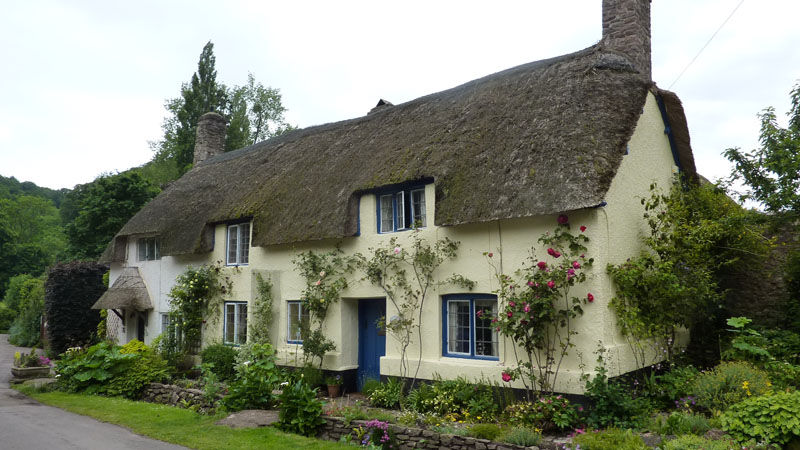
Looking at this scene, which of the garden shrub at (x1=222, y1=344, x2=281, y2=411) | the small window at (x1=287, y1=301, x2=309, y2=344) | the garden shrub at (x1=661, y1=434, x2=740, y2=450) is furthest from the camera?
the small window at (x1=287, y1=301, x2=309, y2=344)

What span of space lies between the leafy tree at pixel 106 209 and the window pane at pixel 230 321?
17008 millimetres

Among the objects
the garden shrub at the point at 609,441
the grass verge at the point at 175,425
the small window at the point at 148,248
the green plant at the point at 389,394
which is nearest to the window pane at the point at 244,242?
the grass verge at the point at 175,425

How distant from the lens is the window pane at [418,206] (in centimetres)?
1070

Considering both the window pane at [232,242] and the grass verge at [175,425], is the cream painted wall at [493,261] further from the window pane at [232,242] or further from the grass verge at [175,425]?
the grass verge at [175,425]

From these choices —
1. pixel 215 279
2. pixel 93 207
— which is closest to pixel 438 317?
pixel 215 279

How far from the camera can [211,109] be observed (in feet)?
116

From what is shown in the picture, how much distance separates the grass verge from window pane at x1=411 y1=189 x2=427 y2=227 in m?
4.40

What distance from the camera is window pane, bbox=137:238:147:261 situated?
18.9 metres

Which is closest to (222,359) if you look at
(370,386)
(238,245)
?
(238,245)

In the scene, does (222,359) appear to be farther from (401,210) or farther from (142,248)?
(142,248)

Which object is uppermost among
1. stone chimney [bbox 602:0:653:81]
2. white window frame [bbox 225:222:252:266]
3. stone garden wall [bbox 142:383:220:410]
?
stone chimney [bbox 602:0:653:81]

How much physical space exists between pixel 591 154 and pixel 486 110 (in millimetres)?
3213

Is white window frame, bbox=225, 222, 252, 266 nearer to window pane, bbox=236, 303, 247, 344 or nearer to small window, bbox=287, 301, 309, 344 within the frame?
window pane, bbox=236, 303, 247, 344

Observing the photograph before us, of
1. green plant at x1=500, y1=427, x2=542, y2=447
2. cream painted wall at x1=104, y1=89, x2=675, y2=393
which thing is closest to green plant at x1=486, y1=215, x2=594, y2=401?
cream painted wall at x1=104, y1=89, x2=675, y2=393
